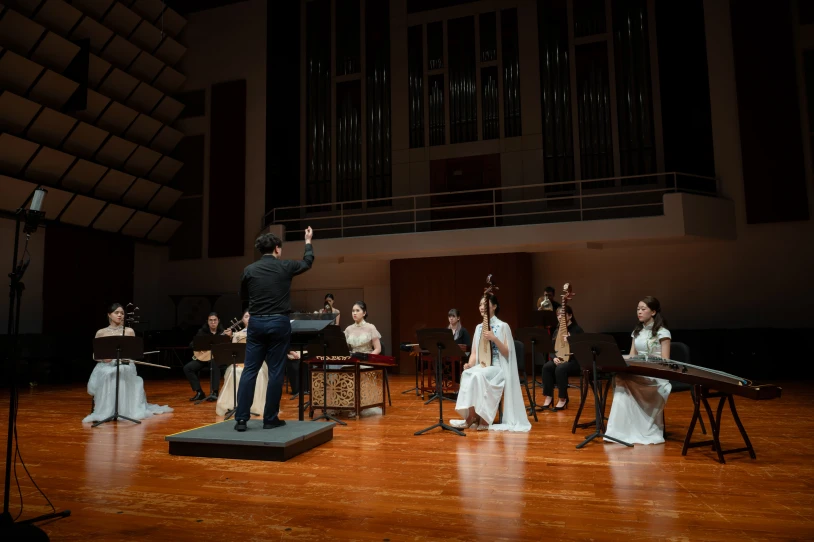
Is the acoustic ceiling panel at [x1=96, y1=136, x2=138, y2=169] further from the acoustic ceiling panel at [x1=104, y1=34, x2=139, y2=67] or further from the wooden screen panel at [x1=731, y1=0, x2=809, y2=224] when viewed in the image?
the wooden screen panel at [x1=731, y1=0, x2=809, y2=224]

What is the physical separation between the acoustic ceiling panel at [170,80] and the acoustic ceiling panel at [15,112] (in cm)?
316

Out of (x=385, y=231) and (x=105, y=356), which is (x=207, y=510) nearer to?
(x=105, y=356)

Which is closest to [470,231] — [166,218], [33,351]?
[166,218]

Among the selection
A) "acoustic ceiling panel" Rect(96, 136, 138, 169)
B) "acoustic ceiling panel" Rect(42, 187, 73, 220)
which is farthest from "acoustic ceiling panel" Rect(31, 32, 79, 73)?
"acoustic ceiling panel" Rect(42, 187, 73, 220)

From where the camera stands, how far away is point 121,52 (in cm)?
1076

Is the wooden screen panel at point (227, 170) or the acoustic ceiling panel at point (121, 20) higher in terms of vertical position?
the acoustic ceiling panel at point (121, 20)

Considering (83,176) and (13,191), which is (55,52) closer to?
(83,176)

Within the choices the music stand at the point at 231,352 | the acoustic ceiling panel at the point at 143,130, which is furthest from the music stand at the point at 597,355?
the acoustic ceiling panel at the point at 143,130

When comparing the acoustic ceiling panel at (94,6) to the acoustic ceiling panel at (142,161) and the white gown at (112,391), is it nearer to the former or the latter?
the acoustic ceiling panel at (142,161)

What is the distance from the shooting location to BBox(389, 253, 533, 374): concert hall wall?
9.96m

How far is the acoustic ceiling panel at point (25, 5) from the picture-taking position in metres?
8.93

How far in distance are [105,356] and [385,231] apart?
6.45 m

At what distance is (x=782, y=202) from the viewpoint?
888 centimetres

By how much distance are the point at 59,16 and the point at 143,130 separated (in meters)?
2.48
